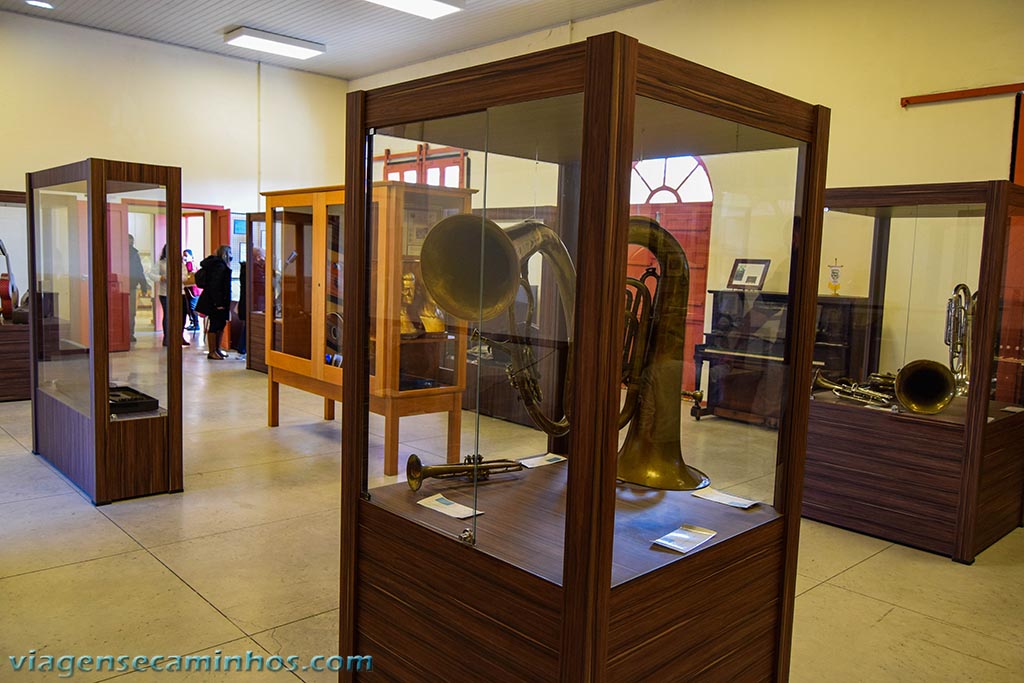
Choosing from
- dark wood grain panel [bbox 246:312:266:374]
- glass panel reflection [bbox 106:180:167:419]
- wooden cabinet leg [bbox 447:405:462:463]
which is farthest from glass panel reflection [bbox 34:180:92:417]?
dark wood grain panel [bbox 246:312:266:374]

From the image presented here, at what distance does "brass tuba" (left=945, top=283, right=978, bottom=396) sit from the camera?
4207 millimetres

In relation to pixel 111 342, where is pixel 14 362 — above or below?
below

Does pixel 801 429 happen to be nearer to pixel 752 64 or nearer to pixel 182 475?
pixel 182 475

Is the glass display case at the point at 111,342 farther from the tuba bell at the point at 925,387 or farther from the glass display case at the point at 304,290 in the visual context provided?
the tuba bell at the point at 925,387

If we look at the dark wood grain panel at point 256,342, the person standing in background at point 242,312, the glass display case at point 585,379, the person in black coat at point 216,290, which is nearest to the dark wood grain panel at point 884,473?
the glass display case at point 585,379

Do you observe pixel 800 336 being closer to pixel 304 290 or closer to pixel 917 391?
pixel 917 391

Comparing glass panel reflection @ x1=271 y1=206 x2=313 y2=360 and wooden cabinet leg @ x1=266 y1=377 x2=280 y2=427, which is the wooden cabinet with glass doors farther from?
wooden cabinet leg @ x1=266 y1=377 x2=280 y2=427

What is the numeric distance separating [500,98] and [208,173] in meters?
10.5

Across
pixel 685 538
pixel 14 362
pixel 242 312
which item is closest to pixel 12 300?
pixel 14 362

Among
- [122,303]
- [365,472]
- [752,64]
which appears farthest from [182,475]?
[752,64]

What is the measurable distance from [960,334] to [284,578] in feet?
12.6

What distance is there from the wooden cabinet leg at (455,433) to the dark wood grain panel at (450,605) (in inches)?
8.9

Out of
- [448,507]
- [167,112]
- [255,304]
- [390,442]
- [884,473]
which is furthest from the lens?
[167,112]

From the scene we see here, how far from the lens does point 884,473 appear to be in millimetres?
4148
